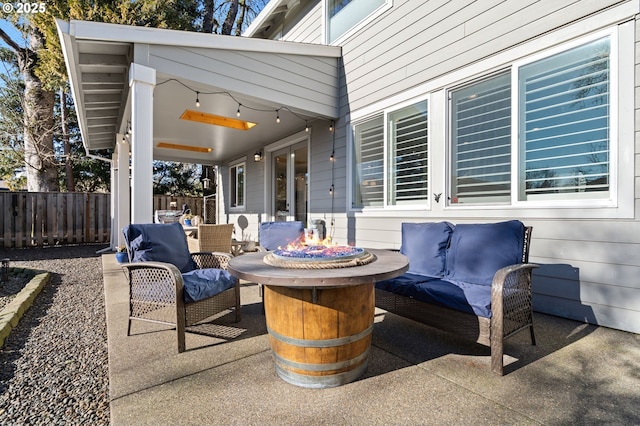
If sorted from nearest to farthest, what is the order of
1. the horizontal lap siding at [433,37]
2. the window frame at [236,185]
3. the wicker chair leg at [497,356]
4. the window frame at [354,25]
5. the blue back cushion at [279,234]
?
the wicker chair leg at [497,356] < the horizontal lap siding at [433,37] < the blue back cushion at [279,234] < the window frame at [354,25] < the window frame at [236,185]

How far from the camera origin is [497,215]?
3.43 meters

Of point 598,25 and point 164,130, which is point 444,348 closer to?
point 598,25

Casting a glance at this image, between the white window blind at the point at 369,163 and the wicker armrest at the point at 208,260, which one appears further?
the white window blind at the point at 369,163

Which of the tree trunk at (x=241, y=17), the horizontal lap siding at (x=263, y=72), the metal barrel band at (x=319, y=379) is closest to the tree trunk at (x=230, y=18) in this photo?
the tree trunk at (x=241, y=17)

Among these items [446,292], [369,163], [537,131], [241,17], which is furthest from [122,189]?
[241,17]

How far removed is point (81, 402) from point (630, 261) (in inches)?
157

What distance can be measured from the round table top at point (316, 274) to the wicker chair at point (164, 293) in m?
0.65

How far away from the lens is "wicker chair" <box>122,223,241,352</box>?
2.36m

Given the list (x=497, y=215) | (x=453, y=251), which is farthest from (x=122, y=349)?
(x=497, y=215)

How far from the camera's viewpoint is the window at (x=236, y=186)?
30.7ft

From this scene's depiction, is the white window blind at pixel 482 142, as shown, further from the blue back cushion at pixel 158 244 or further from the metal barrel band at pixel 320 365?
the blue back cushion at pixel 158 244

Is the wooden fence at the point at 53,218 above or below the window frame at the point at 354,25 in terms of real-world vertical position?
below

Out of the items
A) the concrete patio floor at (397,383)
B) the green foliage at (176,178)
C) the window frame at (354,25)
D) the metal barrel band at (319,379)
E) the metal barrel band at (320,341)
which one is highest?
the window frame at (354,25)

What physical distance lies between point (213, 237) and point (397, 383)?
12.2 ft
